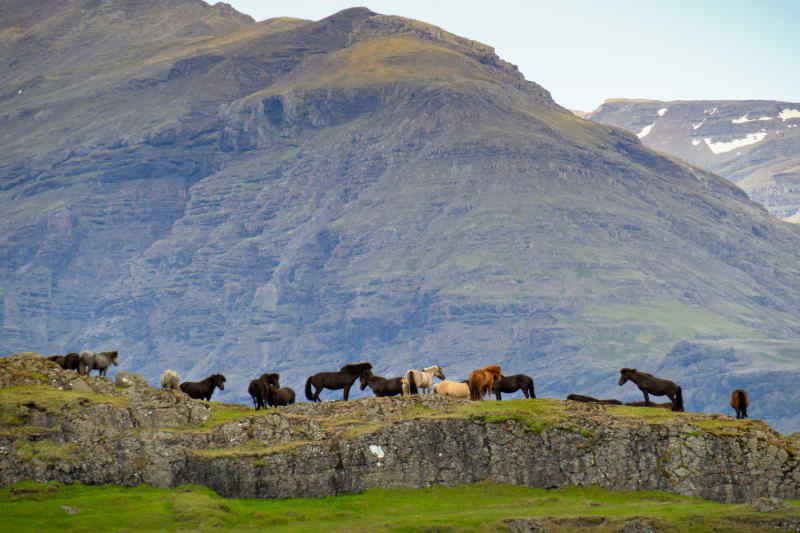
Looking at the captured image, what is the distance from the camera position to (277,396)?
273 feet

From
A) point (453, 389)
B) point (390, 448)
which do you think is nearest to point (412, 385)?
point (453, 389)

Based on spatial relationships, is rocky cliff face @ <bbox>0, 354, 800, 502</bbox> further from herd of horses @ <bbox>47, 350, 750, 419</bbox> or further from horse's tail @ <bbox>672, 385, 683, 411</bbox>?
herd of horses @ <bbox>47, 350, 750, 419</bbox>

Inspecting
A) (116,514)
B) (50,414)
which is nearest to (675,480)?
(116,514)

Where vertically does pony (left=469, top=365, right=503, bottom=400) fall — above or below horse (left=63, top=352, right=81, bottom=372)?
below

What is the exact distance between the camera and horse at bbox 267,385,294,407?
8306cm

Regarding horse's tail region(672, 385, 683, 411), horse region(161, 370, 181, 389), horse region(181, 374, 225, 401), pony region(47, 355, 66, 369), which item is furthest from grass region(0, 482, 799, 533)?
pony region(47, 355, 66, 369)

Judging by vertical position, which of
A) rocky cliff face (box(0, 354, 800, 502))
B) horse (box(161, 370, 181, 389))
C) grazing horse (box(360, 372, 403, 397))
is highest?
horse (box(161, 370, 181, 389))

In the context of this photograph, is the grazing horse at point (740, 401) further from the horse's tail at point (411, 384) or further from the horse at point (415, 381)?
the horse's tail at point (411, 384)

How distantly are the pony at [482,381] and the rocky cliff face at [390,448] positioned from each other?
3.79m

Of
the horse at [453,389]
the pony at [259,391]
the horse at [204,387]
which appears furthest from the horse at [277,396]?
the horse at [453,389]

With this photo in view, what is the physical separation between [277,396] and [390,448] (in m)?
13.3

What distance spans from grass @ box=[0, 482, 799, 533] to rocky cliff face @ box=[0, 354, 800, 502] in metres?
1.03

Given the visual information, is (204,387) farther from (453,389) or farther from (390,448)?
(390,448)

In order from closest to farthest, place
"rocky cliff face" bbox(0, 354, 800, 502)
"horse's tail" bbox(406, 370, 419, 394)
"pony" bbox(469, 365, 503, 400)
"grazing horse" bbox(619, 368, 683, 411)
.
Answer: "rocky cliff face" bbox(0, 354, 800, 502) → "grazing horse" bbox(619, 368, 683, 411) → "pony" bbox(469, 365, 503, 400) → "horse's tail" bbox(406, 370, 419, 394)
